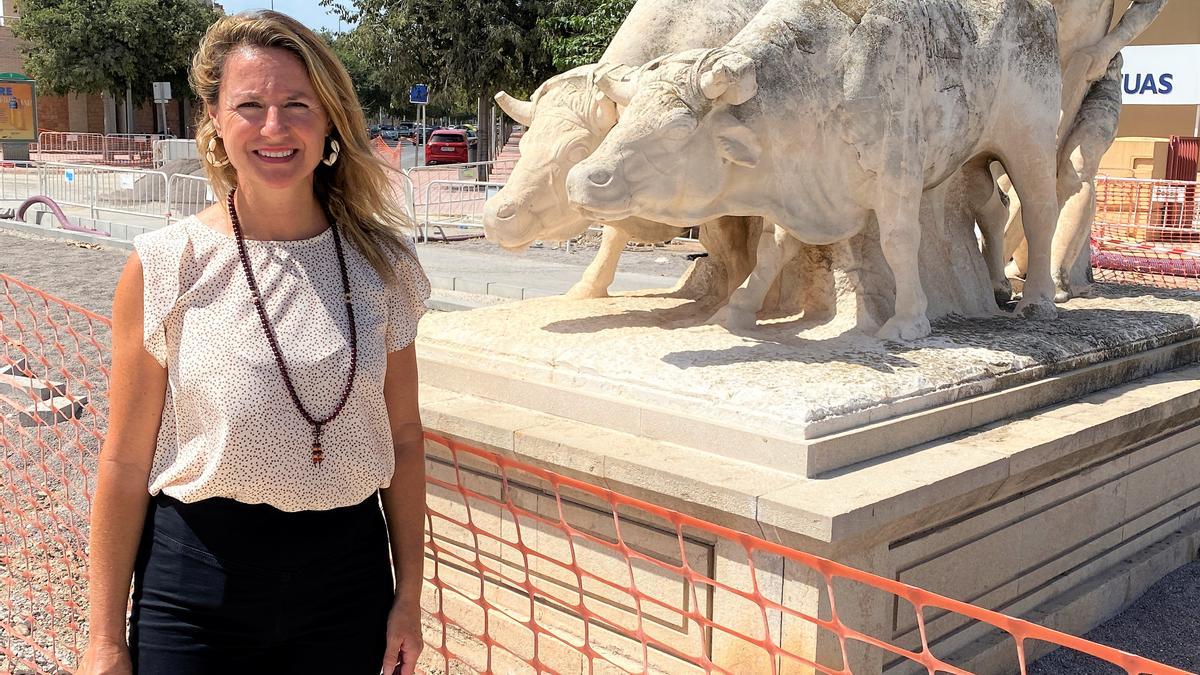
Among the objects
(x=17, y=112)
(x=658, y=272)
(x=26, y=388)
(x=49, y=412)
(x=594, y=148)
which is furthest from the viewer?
(x=17, y=112)

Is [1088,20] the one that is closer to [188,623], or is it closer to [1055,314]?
[1055,314]

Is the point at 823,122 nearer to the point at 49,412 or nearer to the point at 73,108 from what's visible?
the point at 49,412

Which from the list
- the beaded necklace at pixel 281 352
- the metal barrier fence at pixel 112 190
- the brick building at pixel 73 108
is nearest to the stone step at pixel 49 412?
the beaded necklace at pixel 281 352

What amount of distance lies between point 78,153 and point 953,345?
3300cm

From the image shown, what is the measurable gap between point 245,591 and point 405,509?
0.43 m

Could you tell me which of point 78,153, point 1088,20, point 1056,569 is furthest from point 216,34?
point 78,153

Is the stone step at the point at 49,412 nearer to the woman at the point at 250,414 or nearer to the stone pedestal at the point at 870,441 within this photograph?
the stone pedestal at the point at 870,441

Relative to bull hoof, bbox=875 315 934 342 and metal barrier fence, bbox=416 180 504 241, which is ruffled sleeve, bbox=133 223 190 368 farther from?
metal barrier fence, bbox=416 180 504 241

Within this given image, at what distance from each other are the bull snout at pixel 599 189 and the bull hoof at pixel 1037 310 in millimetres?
2515

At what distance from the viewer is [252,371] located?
221cm

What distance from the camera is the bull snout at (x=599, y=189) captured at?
4.13 m

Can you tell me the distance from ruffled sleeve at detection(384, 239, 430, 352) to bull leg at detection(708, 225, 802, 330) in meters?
2.49

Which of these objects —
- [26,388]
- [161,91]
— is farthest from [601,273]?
[161,91]

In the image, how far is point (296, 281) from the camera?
2.30m
